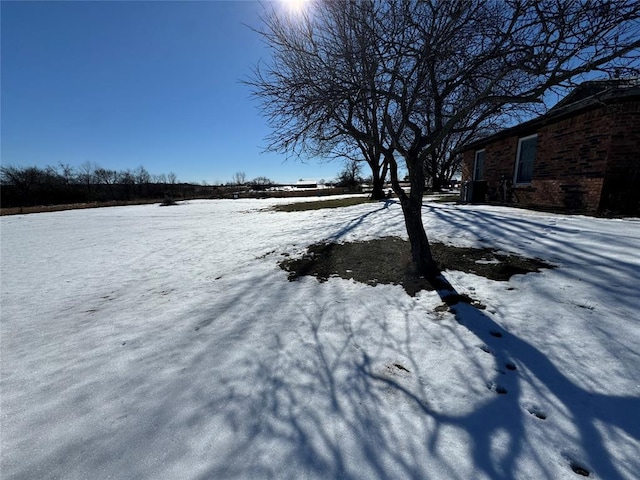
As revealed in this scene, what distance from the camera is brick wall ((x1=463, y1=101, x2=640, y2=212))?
6.41 meters

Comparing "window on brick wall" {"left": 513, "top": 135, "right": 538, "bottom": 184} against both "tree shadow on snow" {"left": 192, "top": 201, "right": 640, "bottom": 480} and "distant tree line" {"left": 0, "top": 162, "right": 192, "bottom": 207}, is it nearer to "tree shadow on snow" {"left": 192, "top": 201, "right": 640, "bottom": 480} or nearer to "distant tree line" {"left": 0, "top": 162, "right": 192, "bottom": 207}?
"tree shadow on snow" {"left": 192, "top": 201, "right": 640, "bottom": 480}

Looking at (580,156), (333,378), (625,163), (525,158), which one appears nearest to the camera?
(333,378)

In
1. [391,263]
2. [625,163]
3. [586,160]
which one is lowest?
[391,263]

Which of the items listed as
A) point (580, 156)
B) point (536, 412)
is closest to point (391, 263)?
point (536, 412)

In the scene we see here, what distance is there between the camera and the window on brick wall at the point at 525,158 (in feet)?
31.6

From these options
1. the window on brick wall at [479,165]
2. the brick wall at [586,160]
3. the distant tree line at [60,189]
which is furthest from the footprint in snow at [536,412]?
the distant tree line at [60,189]

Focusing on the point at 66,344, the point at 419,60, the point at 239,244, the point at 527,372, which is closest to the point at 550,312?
the point at 527,372

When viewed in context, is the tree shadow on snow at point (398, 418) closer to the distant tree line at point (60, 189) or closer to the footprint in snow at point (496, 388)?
the footprint in snow at point (496, 388)

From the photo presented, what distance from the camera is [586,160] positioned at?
280 inches

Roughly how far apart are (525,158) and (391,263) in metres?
9.01

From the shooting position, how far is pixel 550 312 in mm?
2895

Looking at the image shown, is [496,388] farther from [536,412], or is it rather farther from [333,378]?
[333,378]

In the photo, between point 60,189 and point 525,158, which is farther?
point 60,189

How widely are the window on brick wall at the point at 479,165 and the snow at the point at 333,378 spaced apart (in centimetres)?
1044
